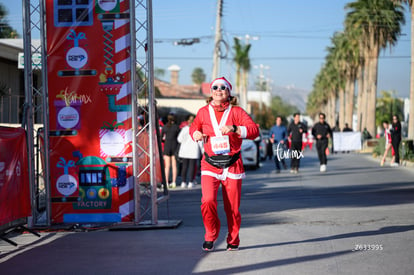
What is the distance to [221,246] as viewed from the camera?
845cm

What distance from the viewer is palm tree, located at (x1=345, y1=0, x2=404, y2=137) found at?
52719 mm

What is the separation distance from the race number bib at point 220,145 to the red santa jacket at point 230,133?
0.21 feet

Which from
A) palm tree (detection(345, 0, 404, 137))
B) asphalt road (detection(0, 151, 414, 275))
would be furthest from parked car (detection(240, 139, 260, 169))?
palm tree (detection(345, 0, 404, 137))

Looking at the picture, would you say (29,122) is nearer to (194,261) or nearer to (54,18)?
(54,18)

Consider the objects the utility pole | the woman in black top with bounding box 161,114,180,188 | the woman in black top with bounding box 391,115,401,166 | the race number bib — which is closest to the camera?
the race number bib

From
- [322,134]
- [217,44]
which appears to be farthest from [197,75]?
[322,134]

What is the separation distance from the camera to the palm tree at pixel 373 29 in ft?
173

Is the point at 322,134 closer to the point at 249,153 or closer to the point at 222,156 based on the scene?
the point at 249,153

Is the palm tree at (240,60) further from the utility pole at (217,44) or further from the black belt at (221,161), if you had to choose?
the black belt at (221,161)

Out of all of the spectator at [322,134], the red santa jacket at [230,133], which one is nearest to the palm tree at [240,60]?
the spectator at [322,134]

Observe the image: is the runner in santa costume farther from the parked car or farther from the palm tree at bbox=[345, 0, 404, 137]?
the palm tree at bbox=[345, 0, 404, 137]

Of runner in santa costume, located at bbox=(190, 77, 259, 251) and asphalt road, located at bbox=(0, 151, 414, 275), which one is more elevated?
runner in santa costume, located at bbox=(190, 77, 259, 251)

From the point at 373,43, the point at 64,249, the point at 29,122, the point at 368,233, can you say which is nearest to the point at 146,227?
the point at 64,249

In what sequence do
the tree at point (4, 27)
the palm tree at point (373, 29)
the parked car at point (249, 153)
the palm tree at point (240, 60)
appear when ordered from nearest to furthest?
the parked car at point (249, 153)
the tree at point (4, 27)
the palm tree at point (373, 29)
the palm tree at point (240, 60)
